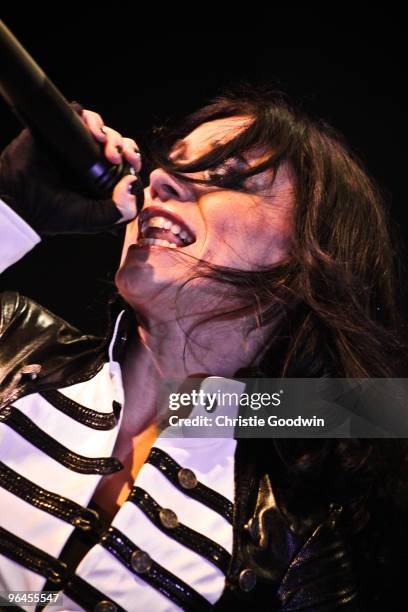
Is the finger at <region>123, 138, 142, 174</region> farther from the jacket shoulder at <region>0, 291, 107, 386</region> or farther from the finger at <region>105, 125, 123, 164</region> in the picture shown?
the jacket shoulder at <region>0, 291, 107, 386</region>

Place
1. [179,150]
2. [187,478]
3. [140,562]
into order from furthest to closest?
[179,150], [187,478], [140,562]

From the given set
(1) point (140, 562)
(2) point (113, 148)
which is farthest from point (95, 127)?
(1) point (140, 562)

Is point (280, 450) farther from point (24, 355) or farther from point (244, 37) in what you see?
point (244, 37)

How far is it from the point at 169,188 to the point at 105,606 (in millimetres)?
716

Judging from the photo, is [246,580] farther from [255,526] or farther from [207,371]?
[207,371]

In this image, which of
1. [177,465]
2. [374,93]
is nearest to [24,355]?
[177,465]

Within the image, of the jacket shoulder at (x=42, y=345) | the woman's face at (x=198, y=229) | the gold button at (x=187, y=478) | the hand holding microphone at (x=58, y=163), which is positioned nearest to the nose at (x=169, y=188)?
the woman's face at (x=198, y=229)

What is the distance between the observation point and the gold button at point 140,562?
0.91m

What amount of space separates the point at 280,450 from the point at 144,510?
35 centimetres

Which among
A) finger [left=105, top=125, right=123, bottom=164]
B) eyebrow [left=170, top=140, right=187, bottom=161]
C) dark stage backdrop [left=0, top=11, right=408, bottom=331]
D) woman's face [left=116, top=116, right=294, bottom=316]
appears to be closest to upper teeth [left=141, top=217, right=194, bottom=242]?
woman's face [left=116, top=116, right=294, bottom=316]

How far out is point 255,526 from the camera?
3.47 feet

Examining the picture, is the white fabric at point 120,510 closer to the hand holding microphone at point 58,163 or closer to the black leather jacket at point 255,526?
the black leather jacket at point 255,526

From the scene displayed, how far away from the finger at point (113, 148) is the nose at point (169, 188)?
25 cm

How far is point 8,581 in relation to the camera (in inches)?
33.4
